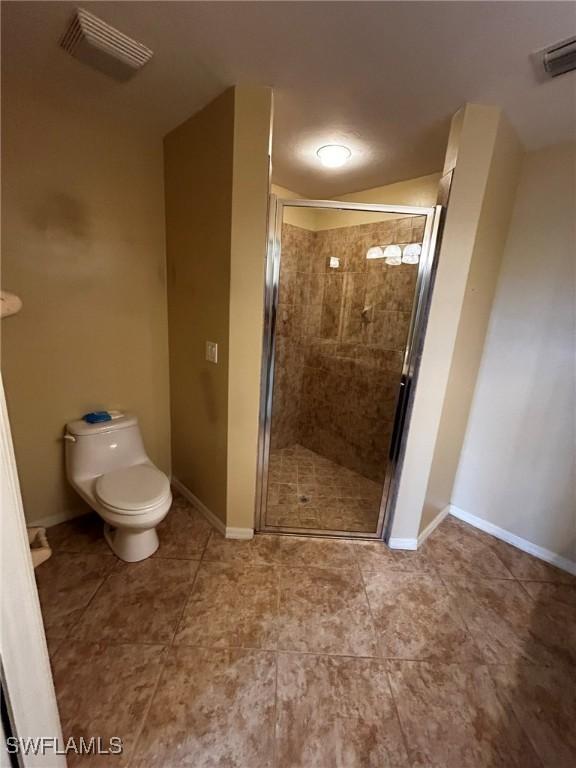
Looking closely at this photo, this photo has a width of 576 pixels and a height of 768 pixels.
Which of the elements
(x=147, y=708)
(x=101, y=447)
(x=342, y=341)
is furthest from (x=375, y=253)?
(x=147, y=708)

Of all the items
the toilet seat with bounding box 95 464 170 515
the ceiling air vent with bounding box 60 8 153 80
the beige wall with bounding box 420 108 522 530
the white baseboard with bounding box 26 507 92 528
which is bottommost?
the white baseboard with bounding box 26 507 92 528

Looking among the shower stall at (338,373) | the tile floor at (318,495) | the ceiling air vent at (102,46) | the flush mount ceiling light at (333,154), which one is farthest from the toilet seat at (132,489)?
the flush mount ceiling light at (333,154)

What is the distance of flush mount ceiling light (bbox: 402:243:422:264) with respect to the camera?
2.17m

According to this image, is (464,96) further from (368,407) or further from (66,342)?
(66,342)

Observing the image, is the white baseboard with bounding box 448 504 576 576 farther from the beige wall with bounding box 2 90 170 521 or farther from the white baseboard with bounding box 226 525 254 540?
the beige wall with bounding box 2 90 170 521

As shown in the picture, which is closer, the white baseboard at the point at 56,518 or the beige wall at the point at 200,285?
the beige wall at the point at 200,285

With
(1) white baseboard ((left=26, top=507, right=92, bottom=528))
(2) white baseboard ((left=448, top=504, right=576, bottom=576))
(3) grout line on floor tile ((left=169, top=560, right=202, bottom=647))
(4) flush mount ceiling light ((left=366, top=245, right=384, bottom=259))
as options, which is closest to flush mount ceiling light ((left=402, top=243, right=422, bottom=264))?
(4) flush mount ceiling light ((left=366, top=245, right=384, bottom=259))

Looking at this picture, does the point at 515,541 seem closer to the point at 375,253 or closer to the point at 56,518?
the point at 375,253

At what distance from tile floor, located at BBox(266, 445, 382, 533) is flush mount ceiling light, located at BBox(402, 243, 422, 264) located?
1.79m

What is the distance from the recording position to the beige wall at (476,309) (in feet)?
5.13

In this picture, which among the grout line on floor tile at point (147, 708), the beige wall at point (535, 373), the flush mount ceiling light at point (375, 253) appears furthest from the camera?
the flush mount ceiling light at point (375, 253)

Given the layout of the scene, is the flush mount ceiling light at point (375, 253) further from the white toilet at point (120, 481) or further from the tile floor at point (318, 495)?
the white toilet at point (120, 481)

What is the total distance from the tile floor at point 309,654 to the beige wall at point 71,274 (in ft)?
2.45

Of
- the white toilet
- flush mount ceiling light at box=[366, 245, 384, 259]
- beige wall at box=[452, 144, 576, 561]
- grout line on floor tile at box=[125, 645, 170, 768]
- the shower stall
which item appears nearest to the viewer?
grout line on floor tile at box=[125, 645, 170, 768]
